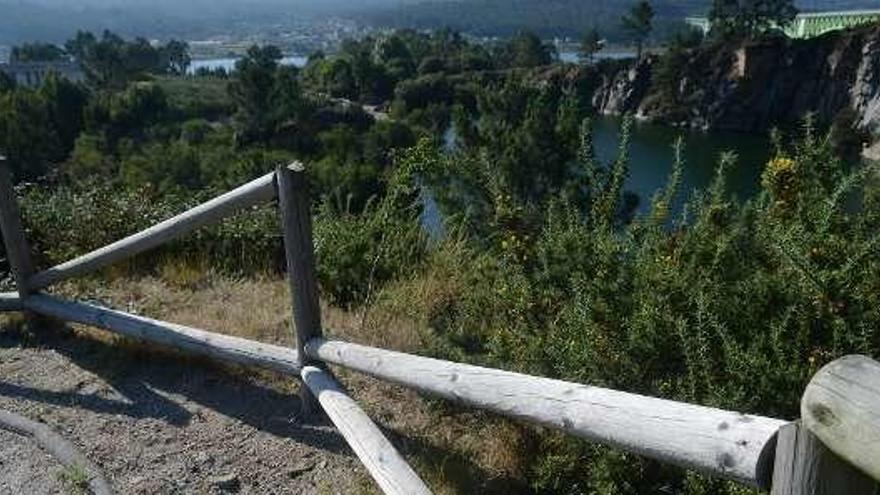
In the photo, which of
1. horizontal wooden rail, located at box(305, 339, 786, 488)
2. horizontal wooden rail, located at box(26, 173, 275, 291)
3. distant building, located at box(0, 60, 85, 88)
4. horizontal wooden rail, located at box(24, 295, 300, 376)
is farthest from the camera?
distant building, located at box(0, 60, 85, 88)

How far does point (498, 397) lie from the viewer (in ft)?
7.71

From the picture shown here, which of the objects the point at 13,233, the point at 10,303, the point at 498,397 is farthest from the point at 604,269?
the point at 10,303

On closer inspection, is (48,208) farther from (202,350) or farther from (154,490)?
(154,490)

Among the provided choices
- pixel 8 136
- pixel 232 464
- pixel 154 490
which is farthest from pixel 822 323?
pixel 8 136

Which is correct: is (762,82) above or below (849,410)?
below

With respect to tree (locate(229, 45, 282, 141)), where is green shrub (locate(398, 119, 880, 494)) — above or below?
above

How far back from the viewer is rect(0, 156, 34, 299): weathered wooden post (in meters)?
4.46

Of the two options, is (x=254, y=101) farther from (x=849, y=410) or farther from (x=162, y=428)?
(x=849, y=410)

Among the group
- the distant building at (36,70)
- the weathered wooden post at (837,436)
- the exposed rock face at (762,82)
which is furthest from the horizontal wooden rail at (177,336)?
the distant building at (36,70)

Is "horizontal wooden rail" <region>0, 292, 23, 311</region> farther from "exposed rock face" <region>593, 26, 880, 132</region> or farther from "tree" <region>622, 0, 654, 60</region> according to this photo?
"tree" <region>622, 0, 654, 60</region>

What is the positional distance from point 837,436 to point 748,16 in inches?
3395

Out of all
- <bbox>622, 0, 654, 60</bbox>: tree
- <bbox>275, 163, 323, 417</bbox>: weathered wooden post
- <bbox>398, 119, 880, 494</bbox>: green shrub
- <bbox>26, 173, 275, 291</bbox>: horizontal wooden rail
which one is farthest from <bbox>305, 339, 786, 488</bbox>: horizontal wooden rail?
<bbox>622, 0, 654, 60</bbox>: tree

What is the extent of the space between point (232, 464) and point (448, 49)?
322 feet

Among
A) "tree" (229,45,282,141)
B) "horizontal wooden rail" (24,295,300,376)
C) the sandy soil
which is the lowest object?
"tree" (229,45,282,141)
